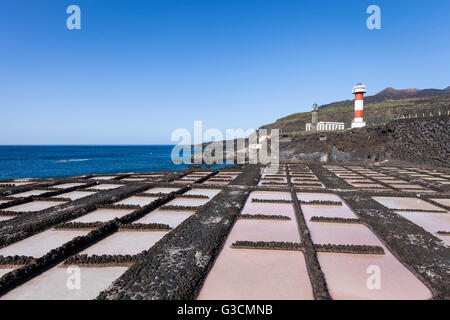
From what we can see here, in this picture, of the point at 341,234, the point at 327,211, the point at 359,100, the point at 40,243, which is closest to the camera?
the point at 40,243

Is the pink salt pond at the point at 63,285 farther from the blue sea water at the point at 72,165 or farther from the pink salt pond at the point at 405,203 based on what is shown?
the blue sea water at the point at 72,165

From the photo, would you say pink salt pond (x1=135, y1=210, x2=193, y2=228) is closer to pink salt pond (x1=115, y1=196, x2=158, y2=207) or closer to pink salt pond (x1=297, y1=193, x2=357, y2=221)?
pink salt pond (x1=115, y1=196, x2=158, y2=207)

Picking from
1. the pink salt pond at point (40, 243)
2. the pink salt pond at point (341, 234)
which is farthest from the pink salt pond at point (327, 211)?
the pink salt pond at point (40, 243)

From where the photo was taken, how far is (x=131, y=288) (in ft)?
12.8

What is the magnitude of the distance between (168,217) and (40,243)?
324cm

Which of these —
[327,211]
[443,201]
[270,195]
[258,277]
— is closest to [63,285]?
[258,277]

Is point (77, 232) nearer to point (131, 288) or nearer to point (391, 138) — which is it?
point (131, 288)

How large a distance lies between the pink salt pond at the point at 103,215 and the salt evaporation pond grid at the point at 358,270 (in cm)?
588

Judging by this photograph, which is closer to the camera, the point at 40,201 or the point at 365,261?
the point at 365,261

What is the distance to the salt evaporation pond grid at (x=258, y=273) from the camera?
380 cm

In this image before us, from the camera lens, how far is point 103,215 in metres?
7.96

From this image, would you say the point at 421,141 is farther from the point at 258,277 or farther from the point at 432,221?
the point at 258,277
